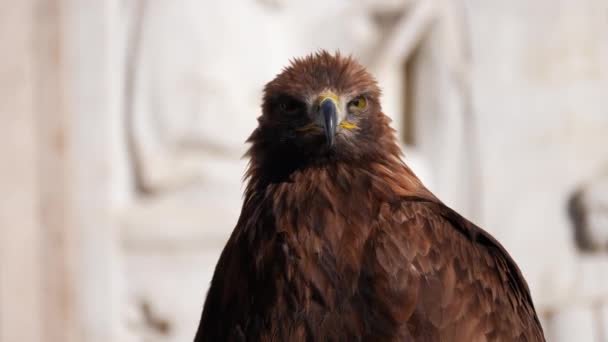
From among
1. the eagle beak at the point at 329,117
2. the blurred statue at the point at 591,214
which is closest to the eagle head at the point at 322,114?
the eagle beak at the point at 329,117

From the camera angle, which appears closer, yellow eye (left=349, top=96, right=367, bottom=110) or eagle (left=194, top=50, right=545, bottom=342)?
eagle (left=194, top=50, right=545, bottom=342)

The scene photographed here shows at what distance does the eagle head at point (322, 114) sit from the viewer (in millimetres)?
2562

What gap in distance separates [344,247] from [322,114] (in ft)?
0.89

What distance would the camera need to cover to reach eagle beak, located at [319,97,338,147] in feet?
8.11

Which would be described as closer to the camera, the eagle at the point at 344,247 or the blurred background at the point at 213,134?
the eagle at the point at 344,247

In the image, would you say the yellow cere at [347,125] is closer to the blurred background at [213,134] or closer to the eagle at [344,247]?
the eagle at [344,247]

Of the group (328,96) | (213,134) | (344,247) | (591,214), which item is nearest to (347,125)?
(328,96)

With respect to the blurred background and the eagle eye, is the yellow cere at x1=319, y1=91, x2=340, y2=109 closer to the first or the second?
the eagle eye

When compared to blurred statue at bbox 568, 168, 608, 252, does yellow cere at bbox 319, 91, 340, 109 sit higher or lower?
higher

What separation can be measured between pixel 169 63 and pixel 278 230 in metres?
2.64

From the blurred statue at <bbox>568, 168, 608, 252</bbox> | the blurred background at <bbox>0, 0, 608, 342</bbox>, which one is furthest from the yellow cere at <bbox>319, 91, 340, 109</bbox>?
the blurred statue at <bbox>568, 168, 608, 252</bbox>

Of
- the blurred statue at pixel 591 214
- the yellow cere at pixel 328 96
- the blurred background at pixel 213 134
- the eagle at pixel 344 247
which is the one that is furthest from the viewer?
the blurred statue at pixel 591 214

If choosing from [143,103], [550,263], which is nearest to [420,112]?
[550,263]

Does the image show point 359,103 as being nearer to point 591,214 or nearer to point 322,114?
point 322,114
